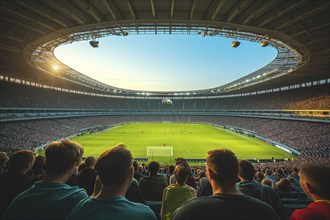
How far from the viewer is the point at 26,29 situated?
1594 cm

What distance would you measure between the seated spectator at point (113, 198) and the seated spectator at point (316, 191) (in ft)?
6.82

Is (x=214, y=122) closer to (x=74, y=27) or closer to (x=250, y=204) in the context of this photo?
(x=74, y=27)

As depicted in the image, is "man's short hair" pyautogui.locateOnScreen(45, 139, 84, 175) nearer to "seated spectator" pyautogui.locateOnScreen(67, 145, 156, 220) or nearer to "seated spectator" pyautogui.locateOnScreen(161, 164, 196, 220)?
"seated spectator" pyautogui.locateOnScreen(67, 145, 156, 220)

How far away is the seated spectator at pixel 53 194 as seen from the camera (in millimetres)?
2029

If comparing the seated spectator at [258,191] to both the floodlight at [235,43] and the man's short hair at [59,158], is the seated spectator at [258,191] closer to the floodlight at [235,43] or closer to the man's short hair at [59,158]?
the man's short hair at [59,158]

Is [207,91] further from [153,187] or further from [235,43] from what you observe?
[153,187]

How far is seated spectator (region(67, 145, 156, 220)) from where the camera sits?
171cm

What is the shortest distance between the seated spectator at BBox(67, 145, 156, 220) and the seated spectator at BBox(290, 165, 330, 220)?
2.08 meters

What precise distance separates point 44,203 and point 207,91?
87.6 meters

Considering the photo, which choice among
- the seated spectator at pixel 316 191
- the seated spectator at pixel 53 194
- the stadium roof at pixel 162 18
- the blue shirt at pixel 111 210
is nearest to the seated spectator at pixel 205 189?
the seated spectator at pixel 316 191

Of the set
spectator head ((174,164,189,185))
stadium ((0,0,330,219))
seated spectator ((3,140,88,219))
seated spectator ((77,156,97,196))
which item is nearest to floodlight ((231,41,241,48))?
stadium ((0,0,330,219))

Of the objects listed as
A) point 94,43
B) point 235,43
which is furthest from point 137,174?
point 235,43

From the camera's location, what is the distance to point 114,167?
2.05 metres

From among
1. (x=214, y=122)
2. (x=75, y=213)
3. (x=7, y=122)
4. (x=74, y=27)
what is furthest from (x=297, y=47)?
(x=214, y=122)
